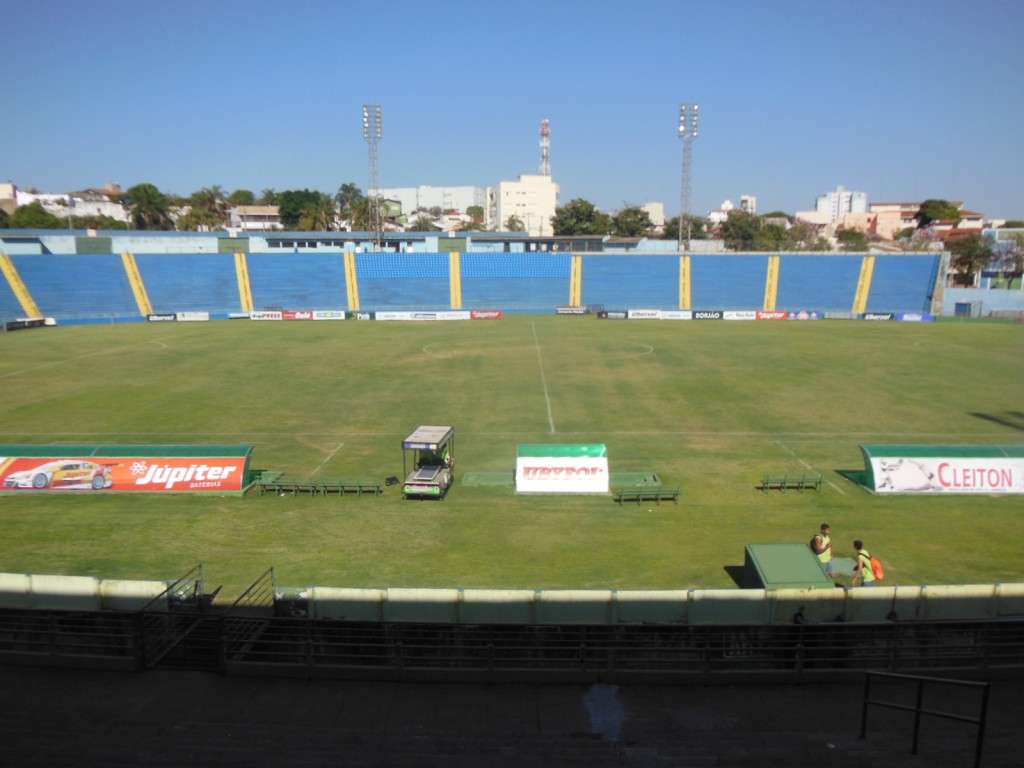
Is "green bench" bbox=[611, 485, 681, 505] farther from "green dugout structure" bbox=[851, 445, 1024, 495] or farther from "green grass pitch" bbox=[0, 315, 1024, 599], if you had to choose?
"green dugout structure" bbox=[851, 445, 1024, 495]

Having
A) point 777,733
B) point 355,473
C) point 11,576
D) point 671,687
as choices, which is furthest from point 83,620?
point 355,473

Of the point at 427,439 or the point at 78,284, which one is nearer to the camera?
the point at 427,439

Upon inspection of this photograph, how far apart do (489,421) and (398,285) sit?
47967 millimetres

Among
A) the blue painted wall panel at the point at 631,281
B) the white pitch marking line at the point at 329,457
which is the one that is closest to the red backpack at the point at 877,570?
the white pitch marking line at the point at 329,457

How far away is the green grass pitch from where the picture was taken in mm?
17672

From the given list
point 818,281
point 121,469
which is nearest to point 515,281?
point 818,281

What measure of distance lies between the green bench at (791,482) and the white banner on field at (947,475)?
179 cm

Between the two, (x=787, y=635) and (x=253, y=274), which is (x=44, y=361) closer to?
(x=253, y=274)

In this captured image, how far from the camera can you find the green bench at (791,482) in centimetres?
2261

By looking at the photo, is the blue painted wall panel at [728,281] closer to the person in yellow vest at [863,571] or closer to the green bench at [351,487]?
the green bench at [351,487]

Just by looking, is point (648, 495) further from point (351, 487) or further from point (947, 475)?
point (947, 475)

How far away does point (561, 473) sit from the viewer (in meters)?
23.0

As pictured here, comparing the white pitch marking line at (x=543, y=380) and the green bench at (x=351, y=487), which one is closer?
the green bench at (x=351, y=487)

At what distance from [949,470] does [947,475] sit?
0.18 m
